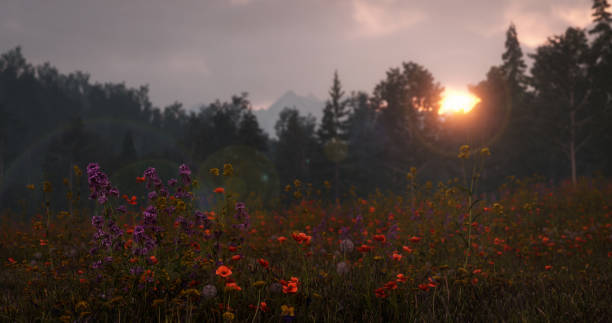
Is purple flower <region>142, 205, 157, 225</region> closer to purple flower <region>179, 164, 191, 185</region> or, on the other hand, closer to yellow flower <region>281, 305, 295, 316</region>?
purple flower <region>179, 164, 191, 185</region>

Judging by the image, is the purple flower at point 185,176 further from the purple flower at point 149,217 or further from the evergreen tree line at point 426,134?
the evergreen tree line at point 426,134

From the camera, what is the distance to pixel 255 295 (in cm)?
291

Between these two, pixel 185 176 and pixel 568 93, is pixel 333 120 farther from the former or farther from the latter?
pixel 185 176

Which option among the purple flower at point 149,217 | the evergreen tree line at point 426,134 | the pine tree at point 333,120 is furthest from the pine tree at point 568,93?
the purple flower at point 149,217

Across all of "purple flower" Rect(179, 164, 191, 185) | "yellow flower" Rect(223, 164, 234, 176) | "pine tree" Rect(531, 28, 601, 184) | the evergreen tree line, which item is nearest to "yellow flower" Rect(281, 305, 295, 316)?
"yellow flower" Rect(223, 164, 234, 176)

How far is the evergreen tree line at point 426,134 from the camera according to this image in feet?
89.6

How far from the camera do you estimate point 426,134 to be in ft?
117

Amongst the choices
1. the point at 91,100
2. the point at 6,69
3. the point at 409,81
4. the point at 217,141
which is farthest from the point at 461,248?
the point at 91,100

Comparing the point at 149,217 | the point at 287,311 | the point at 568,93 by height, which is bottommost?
the point at 287,311

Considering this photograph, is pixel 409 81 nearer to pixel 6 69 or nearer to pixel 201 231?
pixel 201 231

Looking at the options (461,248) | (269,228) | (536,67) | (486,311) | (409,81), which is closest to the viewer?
(486,311)

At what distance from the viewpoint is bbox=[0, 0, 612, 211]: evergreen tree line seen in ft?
89.6

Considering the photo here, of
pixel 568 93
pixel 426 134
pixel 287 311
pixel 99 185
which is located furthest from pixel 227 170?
pixel 426 134

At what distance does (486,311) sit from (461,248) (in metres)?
3.22
